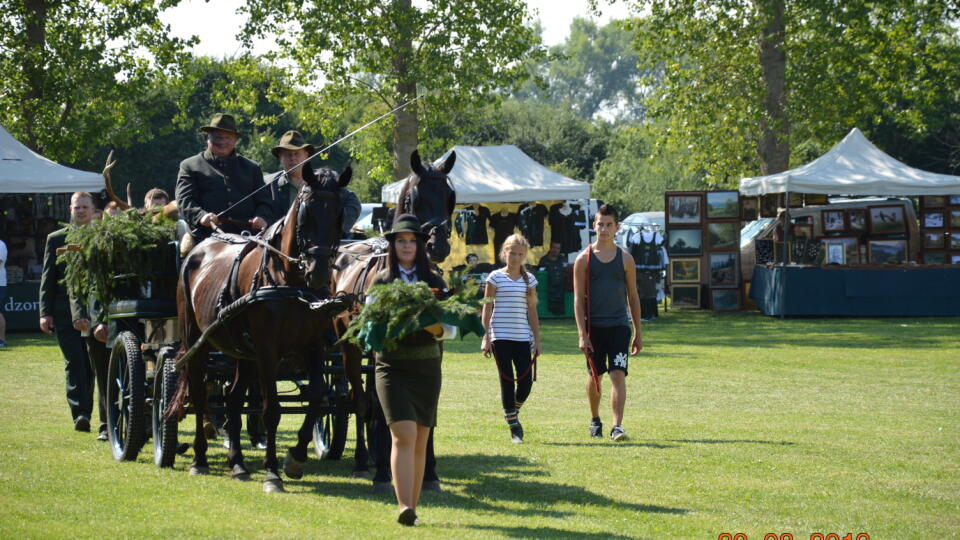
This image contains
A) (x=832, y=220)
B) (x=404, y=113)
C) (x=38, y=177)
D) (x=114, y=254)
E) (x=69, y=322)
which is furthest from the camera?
(x=404, y=113)

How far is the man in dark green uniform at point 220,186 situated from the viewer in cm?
988

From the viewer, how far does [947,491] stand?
8102 millimetres

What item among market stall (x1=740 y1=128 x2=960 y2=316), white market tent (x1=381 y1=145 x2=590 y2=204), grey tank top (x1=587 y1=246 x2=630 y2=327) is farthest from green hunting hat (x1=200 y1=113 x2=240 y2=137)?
market stall (x1=740 y1=128 x2=960 y2=316)

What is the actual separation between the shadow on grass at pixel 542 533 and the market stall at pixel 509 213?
1988 cm

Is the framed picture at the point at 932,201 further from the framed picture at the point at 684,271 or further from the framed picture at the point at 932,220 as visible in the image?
the framed picture at the point at 684,271

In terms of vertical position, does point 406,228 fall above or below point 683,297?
above

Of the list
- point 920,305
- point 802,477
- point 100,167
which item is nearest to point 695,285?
point 920,305

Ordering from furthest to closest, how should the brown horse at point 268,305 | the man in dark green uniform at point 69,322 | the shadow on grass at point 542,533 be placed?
the man in dark green uniform at point 69,322, the brown horse at point 268,305, the shadow on grass at point 542,533

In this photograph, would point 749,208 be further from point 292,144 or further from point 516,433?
point 292,144

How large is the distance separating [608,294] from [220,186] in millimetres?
3437

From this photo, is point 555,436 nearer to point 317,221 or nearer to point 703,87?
point 317,221

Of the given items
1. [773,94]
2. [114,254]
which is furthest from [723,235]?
[114,254]

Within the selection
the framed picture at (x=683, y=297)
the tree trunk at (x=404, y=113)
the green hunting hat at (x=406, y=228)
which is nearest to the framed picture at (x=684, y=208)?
the framed picture at (x=683, y=297)

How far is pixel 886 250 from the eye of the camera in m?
27.9
